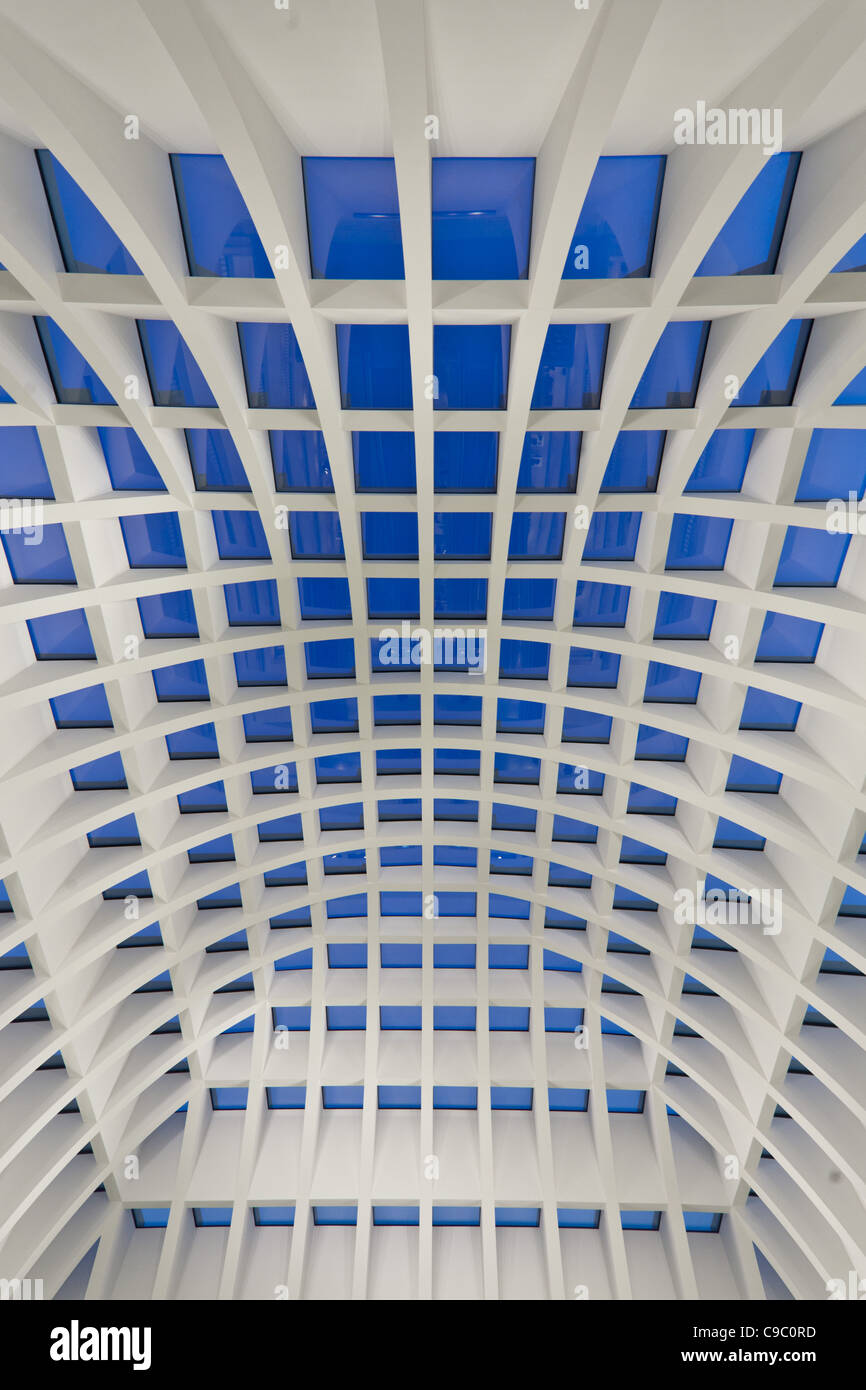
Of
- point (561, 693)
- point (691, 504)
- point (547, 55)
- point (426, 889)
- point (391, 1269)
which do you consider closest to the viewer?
point (547, 55)

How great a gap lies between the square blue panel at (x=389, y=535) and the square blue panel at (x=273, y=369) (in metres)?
3.66

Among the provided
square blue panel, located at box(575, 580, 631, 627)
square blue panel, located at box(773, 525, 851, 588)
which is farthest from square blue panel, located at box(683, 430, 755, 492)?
square blue panel, located at box(575, 580, 631, 627)

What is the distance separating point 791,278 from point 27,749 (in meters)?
19.3

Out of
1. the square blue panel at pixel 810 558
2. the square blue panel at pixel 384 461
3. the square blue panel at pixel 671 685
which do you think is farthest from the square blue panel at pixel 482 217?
the square blue panel at pixel 671 685

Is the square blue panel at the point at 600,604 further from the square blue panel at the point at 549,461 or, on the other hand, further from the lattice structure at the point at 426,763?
the square blue panel at the point at 549,461

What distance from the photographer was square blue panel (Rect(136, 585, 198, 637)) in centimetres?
2188

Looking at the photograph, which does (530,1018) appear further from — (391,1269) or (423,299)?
(423,299)

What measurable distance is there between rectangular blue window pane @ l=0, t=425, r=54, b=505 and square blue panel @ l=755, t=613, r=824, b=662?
1684cm

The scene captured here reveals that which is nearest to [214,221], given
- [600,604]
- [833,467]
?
[600,604]

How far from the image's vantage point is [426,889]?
2986 centimetres

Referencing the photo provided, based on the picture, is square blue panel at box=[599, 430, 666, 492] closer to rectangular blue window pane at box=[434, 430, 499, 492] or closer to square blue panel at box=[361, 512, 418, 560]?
rectangular blue window pane at box=[434, 430, 499, 492]

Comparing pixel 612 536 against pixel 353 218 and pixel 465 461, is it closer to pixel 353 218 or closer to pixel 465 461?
pixel 465 461

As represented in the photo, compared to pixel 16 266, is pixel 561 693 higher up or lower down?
higher up

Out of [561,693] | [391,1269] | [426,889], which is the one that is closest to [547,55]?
[561,693]
